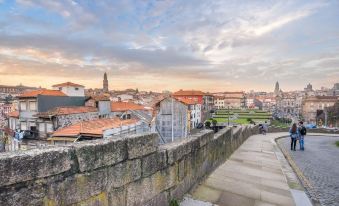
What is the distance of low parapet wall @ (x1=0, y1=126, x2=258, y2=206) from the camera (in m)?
1.89

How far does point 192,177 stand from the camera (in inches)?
166

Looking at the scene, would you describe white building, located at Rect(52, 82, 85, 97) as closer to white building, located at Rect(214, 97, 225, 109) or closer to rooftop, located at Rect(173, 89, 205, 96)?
rooftop, located at Rect(173, 89, 205, 96)

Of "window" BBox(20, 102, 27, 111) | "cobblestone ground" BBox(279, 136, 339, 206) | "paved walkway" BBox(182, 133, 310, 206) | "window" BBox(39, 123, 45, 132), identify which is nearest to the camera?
"paved walkway" BBox(182, 133, 310, 206)

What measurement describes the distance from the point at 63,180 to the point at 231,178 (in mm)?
4077

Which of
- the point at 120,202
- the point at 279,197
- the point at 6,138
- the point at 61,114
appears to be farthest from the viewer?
the point at 6,138

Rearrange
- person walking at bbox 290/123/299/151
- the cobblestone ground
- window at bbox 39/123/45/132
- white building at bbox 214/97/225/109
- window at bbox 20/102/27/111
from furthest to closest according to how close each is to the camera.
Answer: white building at bbox 214/97/225/109, window at bbox 20/102/27/111, window at bbox 39/123/45/132, person walking at bbox 290/123/299/151, the cobblestone ground

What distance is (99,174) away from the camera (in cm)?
243

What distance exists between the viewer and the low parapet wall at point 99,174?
189 cm

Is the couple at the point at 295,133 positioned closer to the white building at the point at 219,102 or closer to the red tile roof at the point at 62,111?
the red tile roof at the point at 62,111

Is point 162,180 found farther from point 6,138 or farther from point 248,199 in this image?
point 6,138

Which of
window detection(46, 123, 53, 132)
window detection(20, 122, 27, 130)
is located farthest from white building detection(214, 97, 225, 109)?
window detection(46, 123, 53, 132)

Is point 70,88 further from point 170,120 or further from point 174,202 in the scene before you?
point 174,202

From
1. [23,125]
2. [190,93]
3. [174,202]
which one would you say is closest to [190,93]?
[190,93]

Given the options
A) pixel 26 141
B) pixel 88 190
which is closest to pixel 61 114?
pixel 26 141
